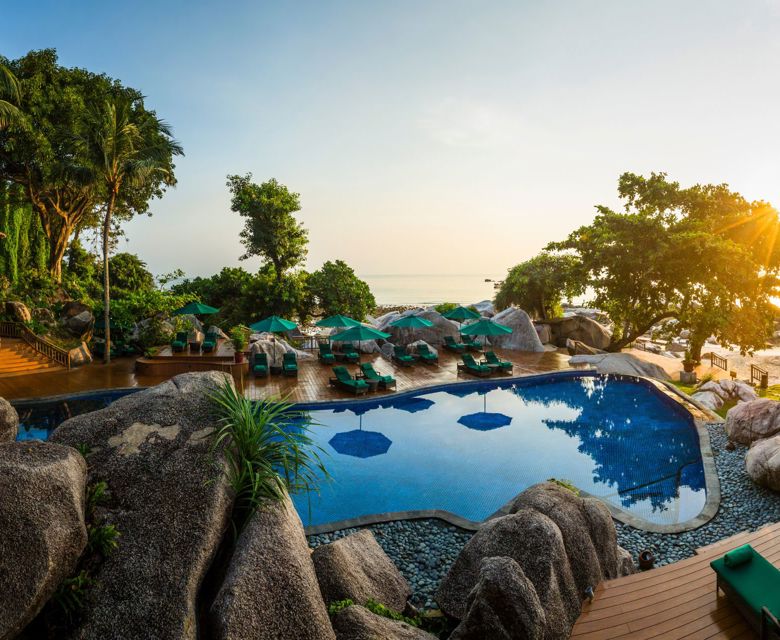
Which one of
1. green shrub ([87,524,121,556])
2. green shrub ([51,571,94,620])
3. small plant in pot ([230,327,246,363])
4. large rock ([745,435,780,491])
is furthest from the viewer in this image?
small plant in pot ([230,327,246,363])

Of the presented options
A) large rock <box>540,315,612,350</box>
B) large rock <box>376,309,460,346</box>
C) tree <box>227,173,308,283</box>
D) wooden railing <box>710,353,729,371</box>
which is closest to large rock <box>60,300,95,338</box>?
tree <box>227,173,308,283</box>

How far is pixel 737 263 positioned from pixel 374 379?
1804 cm

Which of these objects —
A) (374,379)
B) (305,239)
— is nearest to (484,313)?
(305,239)

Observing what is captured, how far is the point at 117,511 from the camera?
3.88 meters

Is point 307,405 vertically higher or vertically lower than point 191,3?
lower

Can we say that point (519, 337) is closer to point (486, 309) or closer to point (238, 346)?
point (486, 309)

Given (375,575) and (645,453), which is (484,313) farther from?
(375,575)

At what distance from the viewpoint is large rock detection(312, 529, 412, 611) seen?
4927 millimetres

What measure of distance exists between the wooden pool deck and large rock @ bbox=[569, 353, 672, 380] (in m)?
1.45

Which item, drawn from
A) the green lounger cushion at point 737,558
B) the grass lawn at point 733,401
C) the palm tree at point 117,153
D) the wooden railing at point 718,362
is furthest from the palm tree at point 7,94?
the wooden railing at point 718,362

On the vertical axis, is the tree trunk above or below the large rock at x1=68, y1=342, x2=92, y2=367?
above

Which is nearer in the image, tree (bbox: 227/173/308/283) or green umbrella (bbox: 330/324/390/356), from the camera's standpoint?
green umbrella (bbox: 330/324/390/356)

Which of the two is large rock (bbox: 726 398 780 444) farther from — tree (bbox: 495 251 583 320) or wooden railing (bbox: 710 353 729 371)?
tree (bbox: 495 251 583 320)

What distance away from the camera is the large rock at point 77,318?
2159 cm
